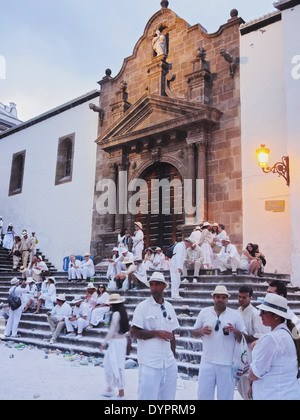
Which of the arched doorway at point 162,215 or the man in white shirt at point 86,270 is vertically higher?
the arched doorway at point 162,215

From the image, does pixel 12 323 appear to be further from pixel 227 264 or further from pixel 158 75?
pixel 158 75

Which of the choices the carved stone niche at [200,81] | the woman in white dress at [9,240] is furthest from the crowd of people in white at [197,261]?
the woman in white dress at [9,240]

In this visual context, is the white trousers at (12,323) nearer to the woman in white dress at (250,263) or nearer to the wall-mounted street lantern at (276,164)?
the woman in white dress at (250,263)

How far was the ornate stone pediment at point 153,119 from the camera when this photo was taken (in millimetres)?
14094

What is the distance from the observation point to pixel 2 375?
659 cm

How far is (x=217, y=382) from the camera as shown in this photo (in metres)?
4.02

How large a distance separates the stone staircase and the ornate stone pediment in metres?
5.67

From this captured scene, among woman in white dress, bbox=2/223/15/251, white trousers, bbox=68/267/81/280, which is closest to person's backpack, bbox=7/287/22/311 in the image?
white trousers, bbox=68/267/81/280

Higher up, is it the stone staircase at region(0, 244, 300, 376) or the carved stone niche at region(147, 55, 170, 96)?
the carved stone niche at region(147, 55, 170, 96)

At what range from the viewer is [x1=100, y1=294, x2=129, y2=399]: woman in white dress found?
564cm

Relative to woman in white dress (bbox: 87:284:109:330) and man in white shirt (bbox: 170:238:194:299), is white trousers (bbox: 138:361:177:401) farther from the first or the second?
woman in white dress (bbox: 87:284:109:330)

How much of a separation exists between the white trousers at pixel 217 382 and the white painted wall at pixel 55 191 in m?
14.0
